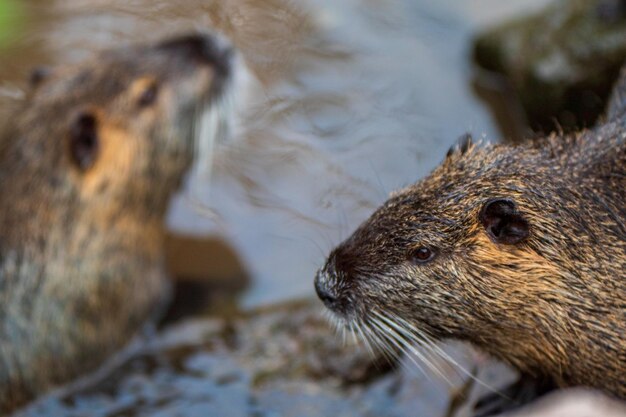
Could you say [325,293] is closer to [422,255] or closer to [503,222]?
[422,255]

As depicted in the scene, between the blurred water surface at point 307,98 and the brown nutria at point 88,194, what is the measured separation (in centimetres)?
66

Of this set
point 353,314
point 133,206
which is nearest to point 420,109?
point 133,206

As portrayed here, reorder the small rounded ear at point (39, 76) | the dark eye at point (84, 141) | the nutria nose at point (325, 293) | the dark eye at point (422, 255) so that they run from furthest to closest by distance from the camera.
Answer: the small rounded ear at point (39, 76)
the dark eye at point (84, 141)
the nutria nose at point (325, 293)
the dark eye at point (422, 255)

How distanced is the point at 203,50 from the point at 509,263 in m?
2.55

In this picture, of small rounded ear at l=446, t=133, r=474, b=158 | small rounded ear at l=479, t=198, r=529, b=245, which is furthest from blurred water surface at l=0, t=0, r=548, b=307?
small rounded ear at l=479, t=198, r=529, b=245

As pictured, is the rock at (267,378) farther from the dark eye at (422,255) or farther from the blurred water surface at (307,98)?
the dark eye at (422,255)

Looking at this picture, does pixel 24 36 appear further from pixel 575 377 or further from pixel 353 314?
pixel 575 377

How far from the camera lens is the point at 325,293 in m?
3.83

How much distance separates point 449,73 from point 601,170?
115 inches

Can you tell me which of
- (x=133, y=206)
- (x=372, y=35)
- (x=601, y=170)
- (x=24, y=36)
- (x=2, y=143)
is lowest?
(x=601, y=170)

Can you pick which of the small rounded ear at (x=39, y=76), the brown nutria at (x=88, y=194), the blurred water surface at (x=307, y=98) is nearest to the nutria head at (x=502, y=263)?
the blurred water surface at (x=307, y=98)

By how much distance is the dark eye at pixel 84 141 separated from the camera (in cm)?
507

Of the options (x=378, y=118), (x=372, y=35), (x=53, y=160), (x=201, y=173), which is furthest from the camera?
(x=372, y=35)

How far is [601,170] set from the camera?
12.4ft
